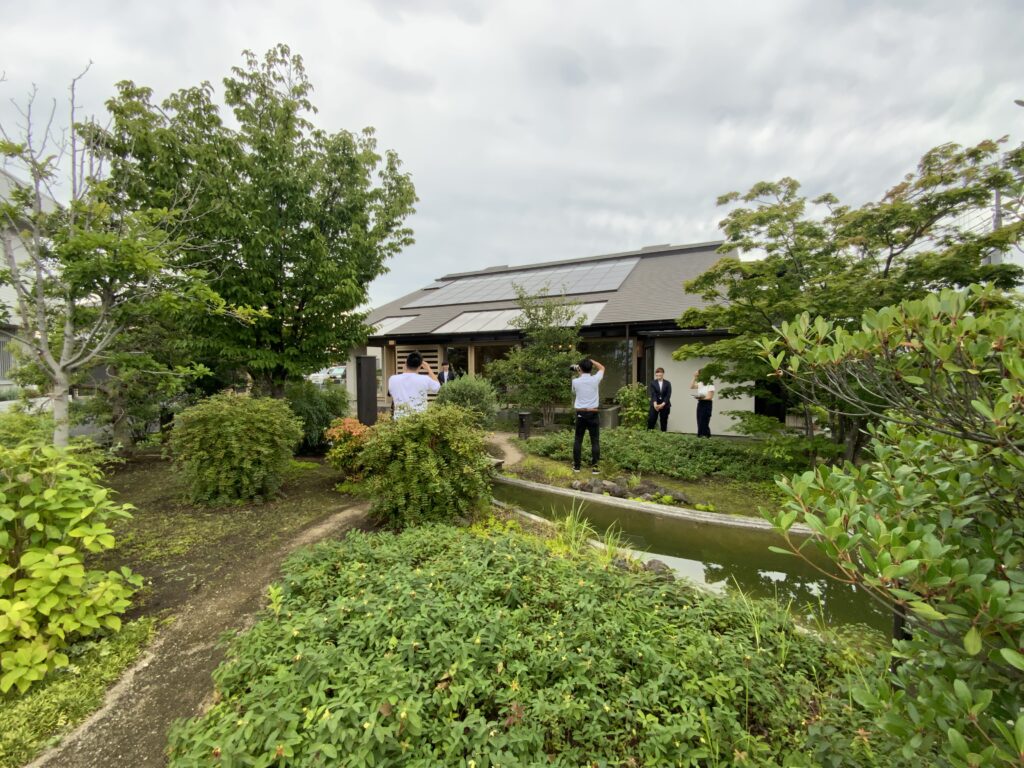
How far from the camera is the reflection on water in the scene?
10.4 ft

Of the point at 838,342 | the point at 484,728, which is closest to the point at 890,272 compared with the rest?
the point at 838,342

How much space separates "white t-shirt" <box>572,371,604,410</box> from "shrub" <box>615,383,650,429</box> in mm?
2933

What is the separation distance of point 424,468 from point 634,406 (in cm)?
654

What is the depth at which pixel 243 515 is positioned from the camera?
13.7ft

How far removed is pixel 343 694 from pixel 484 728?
0.57m

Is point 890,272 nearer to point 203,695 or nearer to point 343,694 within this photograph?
point 343,694

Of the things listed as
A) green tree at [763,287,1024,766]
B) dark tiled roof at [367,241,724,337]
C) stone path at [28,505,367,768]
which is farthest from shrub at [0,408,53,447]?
dark tiled roof at [367,241,724,337]

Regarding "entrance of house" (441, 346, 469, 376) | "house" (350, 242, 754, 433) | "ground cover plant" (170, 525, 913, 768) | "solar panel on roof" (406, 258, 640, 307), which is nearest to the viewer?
"ground cover plant" (170, 525, 913, 768)

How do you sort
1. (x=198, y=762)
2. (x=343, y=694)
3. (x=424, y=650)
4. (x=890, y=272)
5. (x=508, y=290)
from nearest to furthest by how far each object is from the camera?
1. (x=198, y=762)
2. (x=343, y=694)
3. (x=424, y=650)
4. (x=890, y=272)
5. (x=508, y=290)

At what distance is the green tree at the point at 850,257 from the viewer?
4500 millimetres

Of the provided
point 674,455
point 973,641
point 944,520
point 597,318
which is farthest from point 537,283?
point 973,641

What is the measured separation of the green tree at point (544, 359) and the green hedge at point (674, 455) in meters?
1.92

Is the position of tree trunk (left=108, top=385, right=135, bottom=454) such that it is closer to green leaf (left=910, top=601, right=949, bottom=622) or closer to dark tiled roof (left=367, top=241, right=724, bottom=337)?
dark tiled roof (left=367, top=241, right=724, bottom=337)

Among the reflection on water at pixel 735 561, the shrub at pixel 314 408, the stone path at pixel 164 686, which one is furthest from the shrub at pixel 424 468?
the shrub at pixel 314 408
